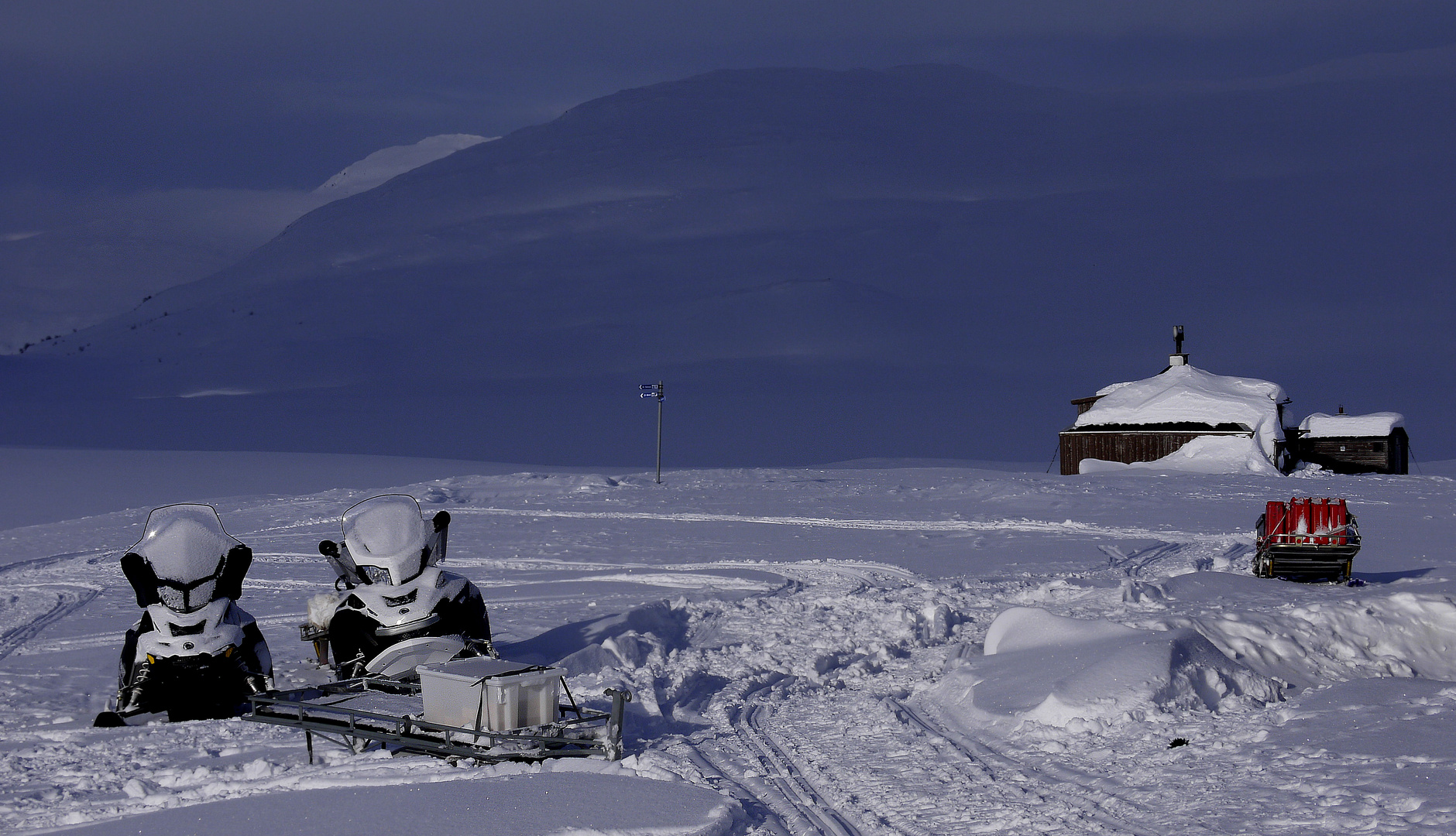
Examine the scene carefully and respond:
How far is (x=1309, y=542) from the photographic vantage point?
1585 centimetres

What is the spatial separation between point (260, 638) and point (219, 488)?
108 ft

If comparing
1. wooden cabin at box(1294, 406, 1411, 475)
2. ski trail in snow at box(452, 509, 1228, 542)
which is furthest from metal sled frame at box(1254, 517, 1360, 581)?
wooden cabin at box(1294, 406, 1411, 475)

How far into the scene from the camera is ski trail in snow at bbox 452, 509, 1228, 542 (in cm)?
2361

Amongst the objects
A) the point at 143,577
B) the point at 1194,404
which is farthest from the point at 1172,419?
the point at 143,577

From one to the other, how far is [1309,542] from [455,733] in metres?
11.9

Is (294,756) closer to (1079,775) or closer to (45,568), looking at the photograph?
(1079,775)

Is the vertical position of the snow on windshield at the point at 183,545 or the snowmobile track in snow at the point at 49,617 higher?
the snow on windshield at the point at 183,545

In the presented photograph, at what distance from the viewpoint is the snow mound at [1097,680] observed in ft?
30.8

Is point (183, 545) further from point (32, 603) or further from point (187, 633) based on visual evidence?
point (32, 603)

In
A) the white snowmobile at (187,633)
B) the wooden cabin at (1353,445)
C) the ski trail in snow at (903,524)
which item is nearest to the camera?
the white snowmobile at (187,633)

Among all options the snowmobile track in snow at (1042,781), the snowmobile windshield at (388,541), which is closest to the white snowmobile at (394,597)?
the snowmobile windshield at (388,541)

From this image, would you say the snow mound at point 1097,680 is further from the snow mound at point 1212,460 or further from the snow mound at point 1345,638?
the snow mound at point 1212,460

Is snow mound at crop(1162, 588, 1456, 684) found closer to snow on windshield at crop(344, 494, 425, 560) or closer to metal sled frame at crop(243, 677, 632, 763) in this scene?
metal sled frame at crop(243, 677, 632, 763)

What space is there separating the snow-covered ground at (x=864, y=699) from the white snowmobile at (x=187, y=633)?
39 cm
